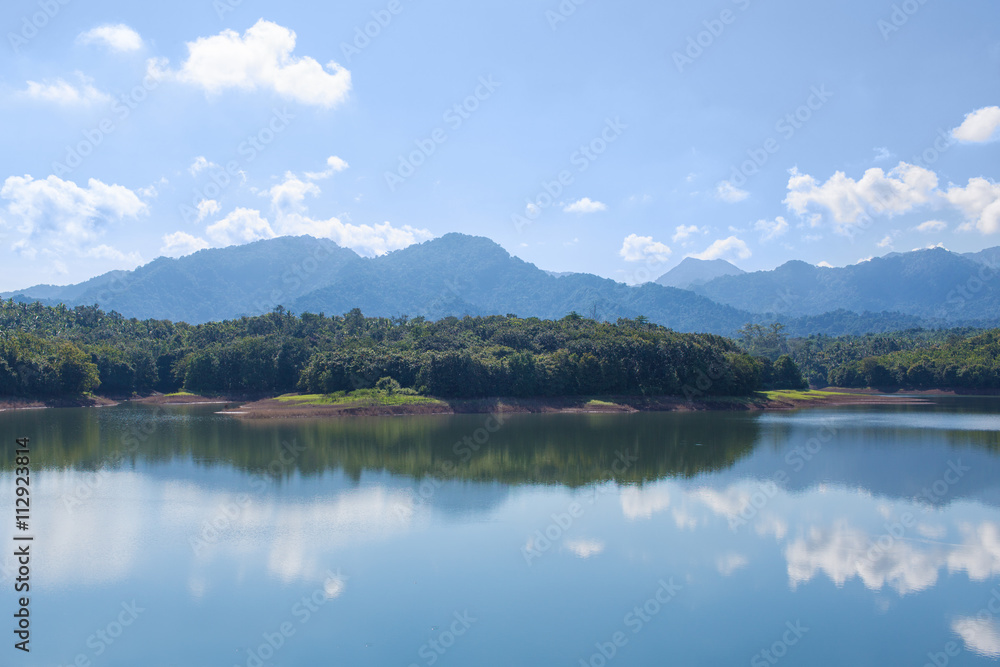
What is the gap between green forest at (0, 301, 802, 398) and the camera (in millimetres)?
62938

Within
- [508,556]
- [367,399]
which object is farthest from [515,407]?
[508,556]

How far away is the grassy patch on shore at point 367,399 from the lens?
2318 inches

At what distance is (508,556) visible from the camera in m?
18.6

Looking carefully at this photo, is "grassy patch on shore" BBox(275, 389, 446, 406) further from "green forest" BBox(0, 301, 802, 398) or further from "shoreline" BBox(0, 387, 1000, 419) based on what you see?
"green forest" BBox(0, 301, 802, 398)

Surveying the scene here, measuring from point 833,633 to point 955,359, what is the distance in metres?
91.6

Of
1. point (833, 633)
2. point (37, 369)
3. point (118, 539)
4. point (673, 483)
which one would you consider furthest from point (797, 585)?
point (37, 369)

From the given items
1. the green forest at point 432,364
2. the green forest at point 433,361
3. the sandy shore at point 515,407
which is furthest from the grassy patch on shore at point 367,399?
the green forest at point 432,364

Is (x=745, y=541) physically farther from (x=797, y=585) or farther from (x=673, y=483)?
(x=673, y=483)

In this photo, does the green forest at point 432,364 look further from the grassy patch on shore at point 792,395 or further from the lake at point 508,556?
the lake at point 508,556

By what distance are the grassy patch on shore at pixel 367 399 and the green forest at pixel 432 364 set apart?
180 cm

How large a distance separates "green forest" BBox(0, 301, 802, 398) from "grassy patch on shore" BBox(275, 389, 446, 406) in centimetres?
180

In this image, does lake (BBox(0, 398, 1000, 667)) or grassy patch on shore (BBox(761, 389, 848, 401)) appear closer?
lake (BBox(0, 398, 1000, 667))

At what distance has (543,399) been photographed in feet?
205

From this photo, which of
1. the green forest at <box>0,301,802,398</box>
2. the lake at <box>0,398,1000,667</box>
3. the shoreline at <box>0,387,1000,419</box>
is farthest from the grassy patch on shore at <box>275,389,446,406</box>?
the lake at <box>0,398,1000,667</box>
